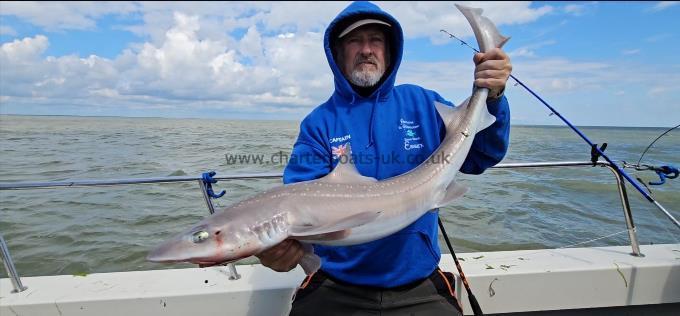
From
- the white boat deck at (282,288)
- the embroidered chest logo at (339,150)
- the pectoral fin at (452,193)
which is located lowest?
the white boat deck at (282,288)

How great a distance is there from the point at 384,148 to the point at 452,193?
537 millimetres

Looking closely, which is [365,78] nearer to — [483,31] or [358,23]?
[358,23]

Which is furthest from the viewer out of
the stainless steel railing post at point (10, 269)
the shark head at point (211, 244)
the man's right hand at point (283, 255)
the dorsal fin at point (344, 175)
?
the stainless steel railing post at point (10, 269)

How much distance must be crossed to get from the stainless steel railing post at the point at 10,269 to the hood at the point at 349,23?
2638 millimetres

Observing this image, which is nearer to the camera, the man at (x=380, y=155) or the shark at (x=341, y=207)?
the shark at (x=341, y=207)

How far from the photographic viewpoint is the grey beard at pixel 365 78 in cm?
306

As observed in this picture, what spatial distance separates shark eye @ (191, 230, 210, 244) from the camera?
1905 mm

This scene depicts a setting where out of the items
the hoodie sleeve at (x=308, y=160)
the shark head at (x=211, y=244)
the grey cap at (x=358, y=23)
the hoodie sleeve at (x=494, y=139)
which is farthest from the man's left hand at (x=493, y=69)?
the shark head at (x=211, y=244)

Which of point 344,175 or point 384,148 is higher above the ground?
point 384,148

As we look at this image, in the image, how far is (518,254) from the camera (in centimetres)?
356

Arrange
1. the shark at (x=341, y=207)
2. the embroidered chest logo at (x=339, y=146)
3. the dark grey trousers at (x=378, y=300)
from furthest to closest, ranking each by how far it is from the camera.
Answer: the embroidered chest logo at (x=339, y=146) → the dark grey trousers at (x=378, y=300) → the shark at (x=341, y=207)

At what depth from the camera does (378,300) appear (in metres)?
2.53

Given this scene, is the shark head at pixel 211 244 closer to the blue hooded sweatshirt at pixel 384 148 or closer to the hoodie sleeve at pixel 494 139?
the blue hooded sweatshirt at pixel 384 148

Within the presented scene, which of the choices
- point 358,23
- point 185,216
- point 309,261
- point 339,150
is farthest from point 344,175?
point 185,216
